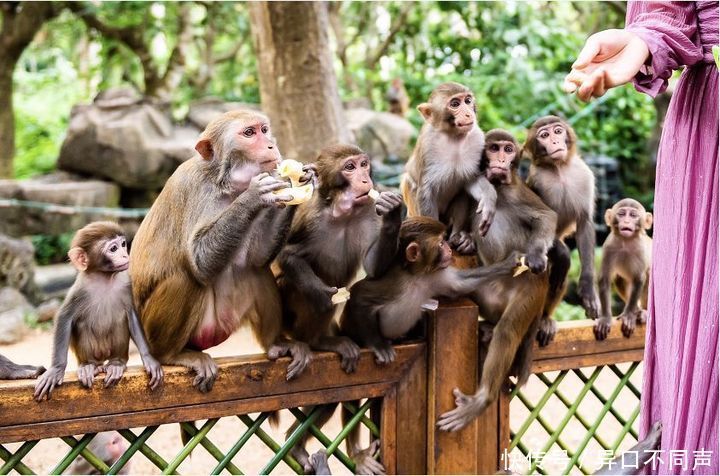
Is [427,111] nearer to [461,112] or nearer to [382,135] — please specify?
[461,112]

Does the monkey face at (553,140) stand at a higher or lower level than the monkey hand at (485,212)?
higher

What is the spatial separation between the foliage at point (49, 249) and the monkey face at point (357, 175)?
36.1ft

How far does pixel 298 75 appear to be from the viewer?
6.31 metres

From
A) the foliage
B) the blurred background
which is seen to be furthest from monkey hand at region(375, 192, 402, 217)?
the foliage

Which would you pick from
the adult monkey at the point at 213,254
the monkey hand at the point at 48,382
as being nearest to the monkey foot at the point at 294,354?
the adult monkey at the point at 213,254

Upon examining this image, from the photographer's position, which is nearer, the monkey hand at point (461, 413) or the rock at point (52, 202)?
the monkey hand at point (461, 413)

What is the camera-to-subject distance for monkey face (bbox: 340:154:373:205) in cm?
317

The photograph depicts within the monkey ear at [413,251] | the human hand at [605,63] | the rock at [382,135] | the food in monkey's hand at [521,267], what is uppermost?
the human hand at [605,63]

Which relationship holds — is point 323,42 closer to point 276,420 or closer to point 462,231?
point 462,231

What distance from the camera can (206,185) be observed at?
120 inches

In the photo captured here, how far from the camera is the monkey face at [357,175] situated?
3.17 metres

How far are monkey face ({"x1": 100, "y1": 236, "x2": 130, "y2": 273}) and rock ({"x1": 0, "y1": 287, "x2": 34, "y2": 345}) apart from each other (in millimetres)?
7536

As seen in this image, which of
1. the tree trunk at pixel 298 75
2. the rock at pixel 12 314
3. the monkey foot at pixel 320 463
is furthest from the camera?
the rock at pixel 12 314

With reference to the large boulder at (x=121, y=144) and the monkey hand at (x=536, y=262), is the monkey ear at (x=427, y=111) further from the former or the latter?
the large boulder at (x=121, y=144)
